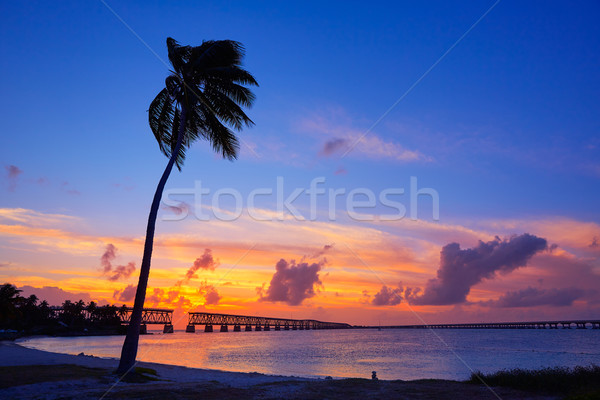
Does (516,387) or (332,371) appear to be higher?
(516,387)

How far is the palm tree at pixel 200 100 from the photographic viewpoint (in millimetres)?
20500

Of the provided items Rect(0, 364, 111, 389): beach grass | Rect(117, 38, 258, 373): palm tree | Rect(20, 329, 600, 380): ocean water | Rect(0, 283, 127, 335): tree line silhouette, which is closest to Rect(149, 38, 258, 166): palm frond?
Rect(117, 38, 258, 373): palm tree

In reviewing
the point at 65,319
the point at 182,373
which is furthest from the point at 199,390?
the point at 65,319

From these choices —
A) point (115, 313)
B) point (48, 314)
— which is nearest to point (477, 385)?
point (48, 314)

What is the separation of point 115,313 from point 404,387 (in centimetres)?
19200

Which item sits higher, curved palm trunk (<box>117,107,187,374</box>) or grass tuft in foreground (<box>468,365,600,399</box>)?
curved palm trunk (<box>117,107,187,374</box>)

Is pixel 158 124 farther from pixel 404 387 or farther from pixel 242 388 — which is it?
pixel 404 387

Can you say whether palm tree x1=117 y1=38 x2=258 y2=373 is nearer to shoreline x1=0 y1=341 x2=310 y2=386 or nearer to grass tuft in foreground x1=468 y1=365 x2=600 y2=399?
shoreline x1=0 y1=341 x2=310 y2=386

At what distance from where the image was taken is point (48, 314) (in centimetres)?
15238

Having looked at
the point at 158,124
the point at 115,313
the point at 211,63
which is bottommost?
the point at 115,313

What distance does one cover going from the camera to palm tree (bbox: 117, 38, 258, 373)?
20500mm

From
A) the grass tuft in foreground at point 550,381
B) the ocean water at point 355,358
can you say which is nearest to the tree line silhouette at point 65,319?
the ocean water at point 355,358

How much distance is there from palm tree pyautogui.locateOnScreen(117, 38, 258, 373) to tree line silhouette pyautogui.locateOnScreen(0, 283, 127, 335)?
350ft

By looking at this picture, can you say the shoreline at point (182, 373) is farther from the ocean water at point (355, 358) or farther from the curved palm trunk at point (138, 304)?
the ocean water at point (355, 358)
